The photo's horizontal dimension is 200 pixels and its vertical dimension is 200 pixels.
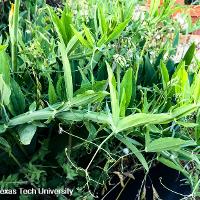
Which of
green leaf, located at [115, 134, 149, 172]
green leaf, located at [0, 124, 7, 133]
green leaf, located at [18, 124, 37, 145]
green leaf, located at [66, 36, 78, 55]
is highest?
green leaf, located at [66, 36, 78, 55]

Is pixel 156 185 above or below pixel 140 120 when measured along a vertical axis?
below

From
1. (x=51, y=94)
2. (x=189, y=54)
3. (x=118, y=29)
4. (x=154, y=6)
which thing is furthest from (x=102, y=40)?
(x=154, y=6)

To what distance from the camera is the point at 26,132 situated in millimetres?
816

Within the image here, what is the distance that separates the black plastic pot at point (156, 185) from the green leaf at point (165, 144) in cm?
21

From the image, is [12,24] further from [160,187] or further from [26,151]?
[160,187]

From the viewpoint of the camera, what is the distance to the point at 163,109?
0.93 meters

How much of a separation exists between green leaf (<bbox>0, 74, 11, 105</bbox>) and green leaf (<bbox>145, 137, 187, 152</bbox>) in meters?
0.30

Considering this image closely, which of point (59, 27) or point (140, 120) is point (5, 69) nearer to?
point (59, 27)

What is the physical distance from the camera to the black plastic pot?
106 cm

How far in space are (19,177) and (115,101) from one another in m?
0.34

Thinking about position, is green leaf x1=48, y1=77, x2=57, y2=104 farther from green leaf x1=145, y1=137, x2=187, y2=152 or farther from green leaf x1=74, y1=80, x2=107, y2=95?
green leaf x1=145, y1=137, x2=187, y2=152

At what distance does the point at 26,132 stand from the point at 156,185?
0.44 metres

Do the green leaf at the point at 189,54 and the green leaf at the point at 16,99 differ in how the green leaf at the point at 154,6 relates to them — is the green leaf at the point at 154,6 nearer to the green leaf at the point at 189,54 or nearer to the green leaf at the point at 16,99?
the green leaf at the point at 189,54

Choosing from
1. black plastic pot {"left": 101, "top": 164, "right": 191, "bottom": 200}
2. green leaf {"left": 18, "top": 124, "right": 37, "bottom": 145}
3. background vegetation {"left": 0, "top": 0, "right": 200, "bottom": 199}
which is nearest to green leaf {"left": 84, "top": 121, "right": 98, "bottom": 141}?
background vegetation {"left": 0, "top": 0, "right": 200, "bottom": 199}
